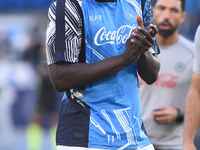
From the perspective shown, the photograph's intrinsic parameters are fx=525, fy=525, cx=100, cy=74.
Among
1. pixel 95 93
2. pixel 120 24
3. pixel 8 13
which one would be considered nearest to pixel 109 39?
pixel 120 24

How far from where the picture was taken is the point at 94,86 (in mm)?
3133

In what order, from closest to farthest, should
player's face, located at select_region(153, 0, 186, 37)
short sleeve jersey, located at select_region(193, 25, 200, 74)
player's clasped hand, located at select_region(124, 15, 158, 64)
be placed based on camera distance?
player's clasped hand, located at select_region(124, 15, 158, 64) → short sleeve jersey, located at select_region(193, 25, 200, 74) → player's face, located at select_region(153, 0, 186, 37)

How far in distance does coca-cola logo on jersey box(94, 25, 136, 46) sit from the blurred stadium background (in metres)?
8.56

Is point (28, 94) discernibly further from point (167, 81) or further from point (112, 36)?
point (112, 36)

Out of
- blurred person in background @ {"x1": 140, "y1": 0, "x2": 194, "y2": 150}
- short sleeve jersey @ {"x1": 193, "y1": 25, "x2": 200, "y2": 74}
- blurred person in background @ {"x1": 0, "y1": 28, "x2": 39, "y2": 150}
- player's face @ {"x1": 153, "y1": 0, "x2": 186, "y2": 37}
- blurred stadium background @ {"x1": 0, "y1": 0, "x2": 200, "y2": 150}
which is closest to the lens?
short sleeve jersey @ {"x1": 193, "y1": 25, "x2": 200, "y2": 74}

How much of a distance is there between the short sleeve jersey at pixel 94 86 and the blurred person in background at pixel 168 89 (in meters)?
1.81

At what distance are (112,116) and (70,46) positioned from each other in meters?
0.48

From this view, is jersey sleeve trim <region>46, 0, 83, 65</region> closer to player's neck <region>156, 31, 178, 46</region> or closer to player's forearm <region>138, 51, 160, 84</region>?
player's forearm <region>138, 51, 160, 84</region>

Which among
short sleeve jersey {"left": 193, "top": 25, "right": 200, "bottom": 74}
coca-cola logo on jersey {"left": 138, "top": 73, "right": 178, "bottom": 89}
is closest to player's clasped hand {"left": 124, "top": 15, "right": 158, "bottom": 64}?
short sleeve jersey {"left": 193, "top": 25, "right": 200, "bottom": 74}

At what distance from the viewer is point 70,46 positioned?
3.10 m

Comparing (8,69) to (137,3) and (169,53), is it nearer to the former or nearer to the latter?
(169,53)

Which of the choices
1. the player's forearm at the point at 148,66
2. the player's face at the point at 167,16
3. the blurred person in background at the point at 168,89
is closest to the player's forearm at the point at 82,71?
the player's forearm at the point at 148,66

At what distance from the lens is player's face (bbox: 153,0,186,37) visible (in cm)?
527

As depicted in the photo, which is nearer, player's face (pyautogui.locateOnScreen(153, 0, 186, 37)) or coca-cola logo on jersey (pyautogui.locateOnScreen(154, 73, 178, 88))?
coca-cola logo on jersey (pyautogui.locateOnScreen(154, 73, 178, 88))
